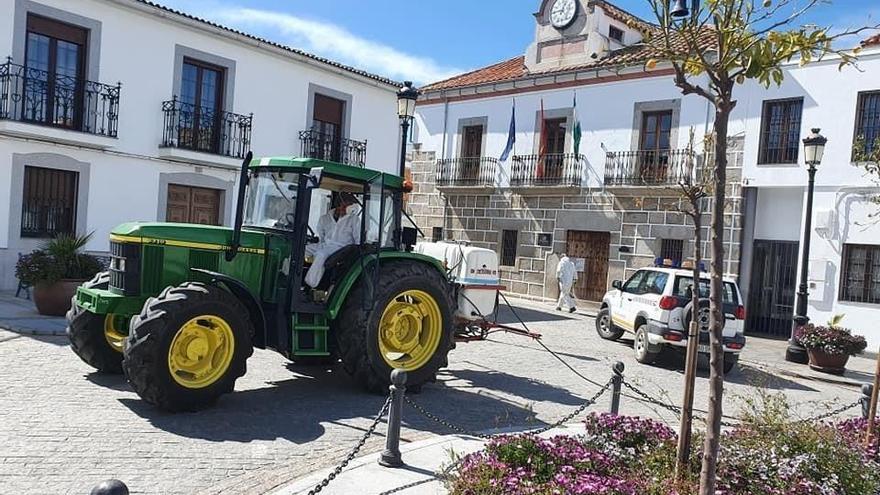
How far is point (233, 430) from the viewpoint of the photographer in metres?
5.81

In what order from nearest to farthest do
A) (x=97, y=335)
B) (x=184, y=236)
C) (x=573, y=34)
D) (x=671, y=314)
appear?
(x=184, y=236) → (x=97, y=335) → (x=671, y=314) → (x=573, y=34)

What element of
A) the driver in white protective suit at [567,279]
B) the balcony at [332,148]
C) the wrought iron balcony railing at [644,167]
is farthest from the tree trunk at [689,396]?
the balcony at [332,148]

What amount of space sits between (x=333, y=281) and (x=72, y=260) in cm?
574

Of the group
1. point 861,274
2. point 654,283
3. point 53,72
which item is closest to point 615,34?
point 861,274

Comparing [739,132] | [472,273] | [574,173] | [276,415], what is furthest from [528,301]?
[276,415]

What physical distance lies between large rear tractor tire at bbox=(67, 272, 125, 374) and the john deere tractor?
12mm

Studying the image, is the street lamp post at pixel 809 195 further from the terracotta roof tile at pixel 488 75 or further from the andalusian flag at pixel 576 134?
the terracotta roof tile at pixel 488 75

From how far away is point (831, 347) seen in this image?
11.9m

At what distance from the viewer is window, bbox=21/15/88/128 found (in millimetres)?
13328

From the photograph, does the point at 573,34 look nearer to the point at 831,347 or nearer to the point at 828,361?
the point at 831,347

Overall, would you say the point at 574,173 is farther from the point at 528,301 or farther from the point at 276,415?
the point at 276,415

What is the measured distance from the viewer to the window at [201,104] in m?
16.1

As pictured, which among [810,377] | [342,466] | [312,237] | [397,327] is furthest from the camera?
[810,377]

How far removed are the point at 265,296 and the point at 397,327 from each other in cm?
154
